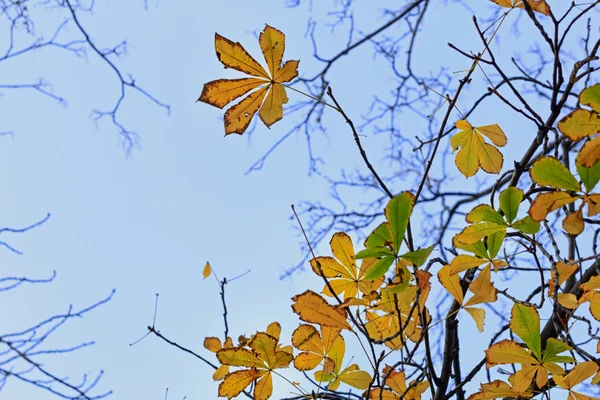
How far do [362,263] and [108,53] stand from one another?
7.15 ft

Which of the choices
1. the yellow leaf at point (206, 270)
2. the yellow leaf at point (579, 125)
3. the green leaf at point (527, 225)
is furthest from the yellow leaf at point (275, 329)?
the yellow leaf at point (579, 125)

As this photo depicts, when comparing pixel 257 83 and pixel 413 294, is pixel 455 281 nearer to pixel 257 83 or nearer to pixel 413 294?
pixel 413 294

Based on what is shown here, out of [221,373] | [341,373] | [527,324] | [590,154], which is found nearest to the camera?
[590,154]

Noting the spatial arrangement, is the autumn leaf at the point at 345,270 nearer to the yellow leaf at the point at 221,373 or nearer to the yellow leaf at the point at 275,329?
the yellow leaf at the point at 275,329

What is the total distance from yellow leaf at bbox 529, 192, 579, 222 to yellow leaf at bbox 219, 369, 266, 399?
37 cm

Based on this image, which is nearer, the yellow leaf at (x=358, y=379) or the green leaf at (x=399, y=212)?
the green leaf at (x=399, y=212)

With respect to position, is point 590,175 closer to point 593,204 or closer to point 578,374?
point 593,204

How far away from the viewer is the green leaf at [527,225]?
567 mm

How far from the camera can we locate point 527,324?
60 centimetres

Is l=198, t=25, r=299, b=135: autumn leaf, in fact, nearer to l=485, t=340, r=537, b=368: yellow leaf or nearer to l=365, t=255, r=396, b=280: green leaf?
l=365, t=255, r=396, b=280: green leaf

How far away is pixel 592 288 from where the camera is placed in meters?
0.64

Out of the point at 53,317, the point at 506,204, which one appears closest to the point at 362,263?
the point at 506,204

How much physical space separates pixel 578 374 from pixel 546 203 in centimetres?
22

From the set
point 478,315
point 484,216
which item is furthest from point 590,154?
point 478,315
